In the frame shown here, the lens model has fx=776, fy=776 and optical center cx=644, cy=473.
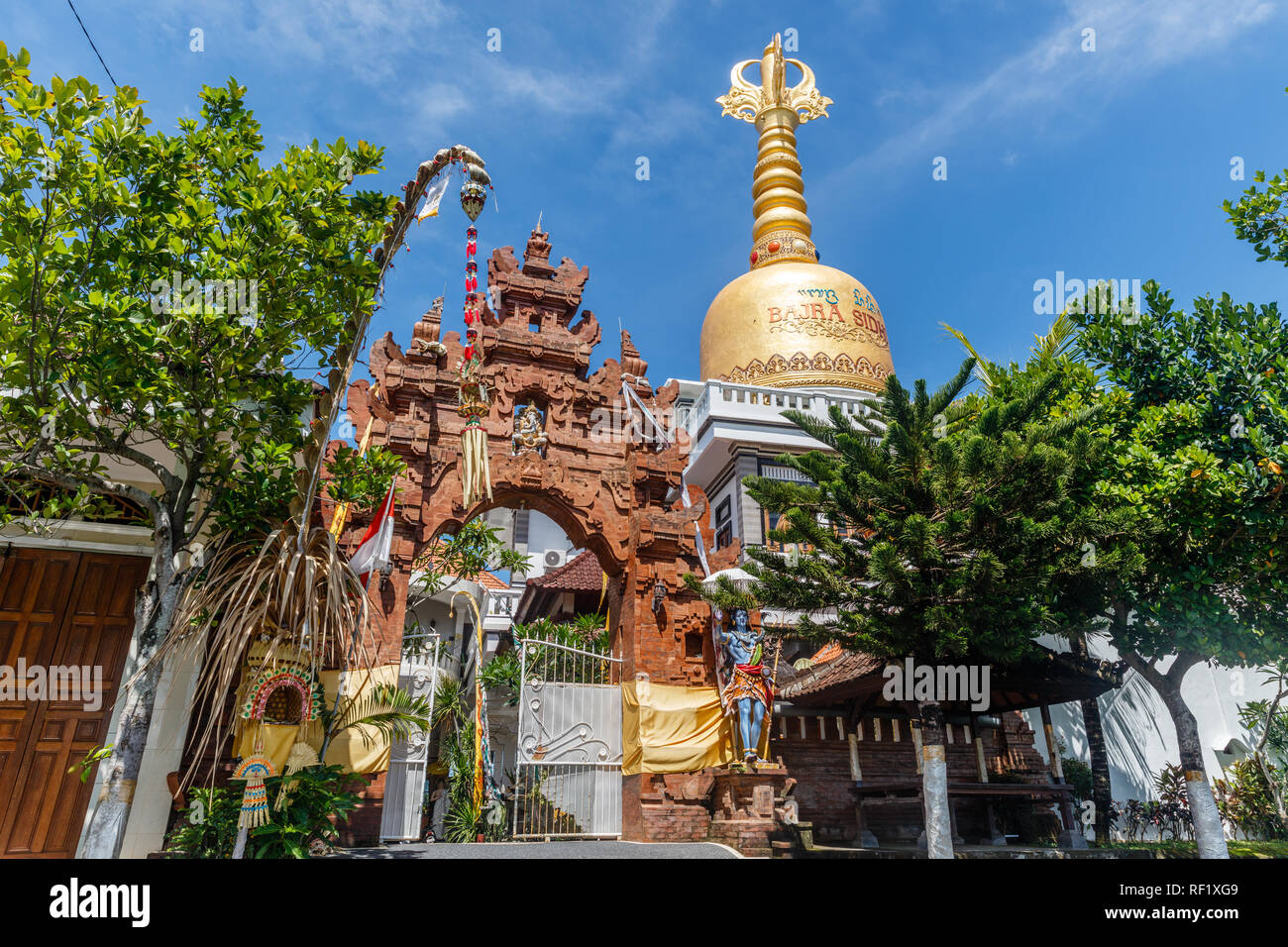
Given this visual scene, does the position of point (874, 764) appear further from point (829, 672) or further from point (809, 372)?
point (809, 372)

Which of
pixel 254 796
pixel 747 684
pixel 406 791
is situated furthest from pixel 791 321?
pixel 254 796

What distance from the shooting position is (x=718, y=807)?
32.3 ft

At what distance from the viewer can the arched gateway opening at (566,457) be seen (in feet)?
36.8

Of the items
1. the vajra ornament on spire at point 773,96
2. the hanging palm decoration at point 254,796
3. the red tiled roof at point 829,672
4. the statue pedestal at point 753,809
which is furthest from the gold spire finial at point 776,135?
the hanging palm decoration at point 254,796

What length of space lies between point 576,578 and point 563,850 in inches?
347

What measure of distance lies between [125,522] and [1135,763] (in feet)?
57.9

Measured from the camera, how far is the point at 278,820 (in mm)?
6633

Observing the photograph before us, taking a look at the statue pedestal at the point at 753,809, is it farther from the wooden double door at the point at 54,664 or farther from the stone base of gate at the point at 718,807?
the wooden double door at the point at 54,664

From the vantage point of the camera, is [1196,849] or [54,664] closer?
[54,664]

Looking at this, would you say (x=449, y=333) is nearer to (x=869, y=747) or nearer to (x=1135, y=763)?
(x=869, y=747)

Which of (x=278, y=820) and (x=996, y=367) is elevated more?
(x=996, y=367)

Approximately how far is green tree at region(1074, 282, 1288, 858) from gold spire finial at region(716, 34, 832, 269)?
43.5 ft
